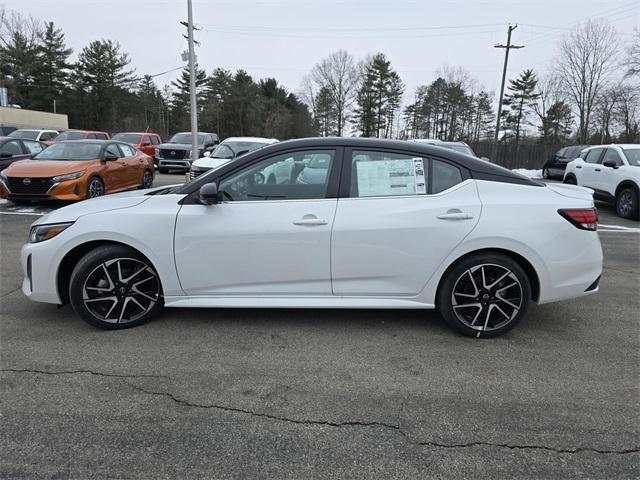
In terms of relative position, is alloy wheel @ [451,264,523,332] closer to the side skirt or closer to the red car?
the side skirt

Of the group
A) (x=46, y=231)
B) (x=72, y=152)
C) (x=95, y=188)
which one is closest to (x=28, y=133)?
(x=72, y=152)

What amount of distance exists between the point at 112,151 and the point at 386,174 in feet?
31.8

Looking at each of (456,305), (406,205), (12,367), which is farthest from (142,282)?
(456,305)

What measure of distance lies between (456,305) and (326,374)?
1257 mm

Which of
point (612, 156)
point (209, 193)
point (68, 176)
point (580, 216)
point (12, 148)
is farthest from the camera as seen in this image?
point (12, 148)

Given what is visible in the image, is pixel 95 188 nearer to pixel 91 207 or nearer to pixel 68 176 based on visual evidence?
A: pixel 68 176

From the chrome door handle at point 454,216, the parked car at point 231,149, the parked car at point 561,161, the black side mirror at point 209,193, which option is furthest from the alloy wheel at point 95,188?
the parked car at point 561,161

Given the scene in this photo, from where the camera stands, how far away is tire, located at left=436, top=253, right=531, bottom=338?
371cm

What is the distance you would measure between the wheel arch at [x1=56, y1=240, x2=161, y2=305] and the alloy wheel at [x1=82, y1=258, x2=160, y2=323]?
0.43ft

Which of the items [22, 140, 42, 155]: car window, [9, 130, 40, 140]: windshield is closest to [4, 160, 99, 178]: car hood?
[22, 140, 42, 155]: car window

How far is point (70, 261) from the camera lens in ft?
12.7

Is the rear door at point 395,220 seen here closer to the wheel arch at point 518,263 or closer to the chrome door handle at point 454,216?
the chrome door handle at point 454,216

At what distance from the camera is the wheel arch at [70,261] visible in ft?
12.4

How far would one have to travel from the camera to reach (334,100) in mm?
63375
